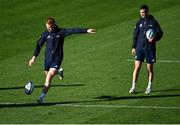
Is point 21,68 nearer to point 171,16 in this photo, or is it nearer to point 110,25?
point 110,25

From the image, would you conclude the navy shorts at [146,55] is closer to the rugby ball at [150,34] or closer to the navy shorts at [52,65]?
the rugby ball at [150,34]

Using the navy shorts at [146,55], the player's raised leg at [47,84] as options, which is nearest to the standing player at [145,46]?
the navy shorts at [146,55]

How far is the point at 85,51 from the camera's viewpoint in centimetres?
3016

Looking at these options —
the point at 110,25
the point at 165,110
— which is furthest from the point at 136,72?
the point at 110,25

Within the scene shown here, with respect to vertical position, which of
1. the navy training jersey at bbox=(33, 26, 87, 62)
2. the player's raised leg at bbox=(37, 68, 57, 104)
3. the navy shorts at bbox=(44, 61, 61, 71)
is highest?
the navy training jersey at bbox=(33, 26, 87, 62)

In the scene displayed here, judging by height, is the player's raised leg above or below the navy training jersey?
below

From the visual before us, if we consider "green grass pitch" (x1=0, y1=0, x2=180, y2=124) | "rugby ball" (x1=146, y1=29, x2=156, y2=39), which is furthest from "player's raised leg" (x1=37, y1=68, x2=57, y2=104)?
"rugby ball" (x1=146, y1=29, x2=156, y2=39)

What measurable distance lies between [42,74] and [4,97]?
13.9 feet

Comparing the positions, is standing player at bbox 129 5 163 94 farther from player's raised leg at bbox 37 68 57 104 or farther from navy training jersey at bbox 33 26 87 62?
player's raised leg at bbox 37 68 57 104

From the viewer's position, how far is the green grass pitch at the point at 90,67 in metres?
19.5

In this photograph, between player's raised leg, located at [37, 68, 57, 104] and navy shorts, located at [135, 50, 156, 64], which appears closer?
player's raised leg, located at [37, 68, 57, 104]

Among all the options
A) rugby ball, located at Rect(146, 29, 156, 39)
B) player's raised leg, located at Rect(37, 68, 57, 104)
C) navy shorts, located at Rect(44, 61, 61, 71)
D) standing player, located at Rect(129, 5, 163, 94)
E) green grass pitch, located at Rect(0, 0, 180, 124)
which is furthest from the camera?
standing player, located at Rect(129, 5, 163, 94)

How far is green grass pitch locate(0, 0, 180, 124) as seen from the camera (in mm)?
19547

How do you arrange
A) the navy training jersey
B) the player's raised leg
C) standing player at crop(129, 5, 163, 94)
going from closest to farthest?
the player's raised leg → the navy training jersey → standing player at crop(129, 5, 163, 94)
